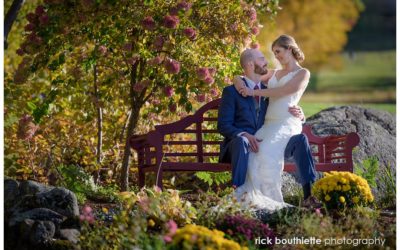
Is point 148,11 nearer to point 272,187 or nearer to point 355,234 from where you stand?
point 272,187

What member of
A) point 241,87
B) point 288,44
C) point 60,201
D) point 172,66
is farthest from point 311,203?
point 60,201

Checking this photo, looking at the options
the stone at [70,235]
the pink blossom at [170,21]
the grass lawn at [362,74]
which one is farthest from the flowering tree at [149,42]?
the grass lawn at [362,74]

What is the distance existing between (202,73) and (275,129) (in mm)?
929

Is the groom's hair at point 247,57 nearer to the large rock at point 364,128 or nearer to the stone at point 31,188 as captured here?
the stone at point 31,188

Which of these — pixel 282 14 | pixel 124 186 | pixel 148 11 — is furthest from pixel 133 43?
pixel 282 14

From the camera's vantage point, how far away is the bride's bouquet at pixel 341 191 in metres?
6.73

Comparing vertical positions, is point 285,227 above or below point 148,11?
below

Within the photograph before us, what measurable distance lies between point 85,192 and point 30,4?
4.98 meters

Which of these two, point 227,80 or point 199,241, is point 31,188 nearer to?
point 199,241

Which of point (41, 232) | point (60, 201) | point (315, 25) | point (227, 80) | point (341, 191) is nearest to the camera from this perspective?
point (41, 232)

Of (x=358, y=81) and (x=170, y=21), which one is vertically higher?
(x=358, y=81)

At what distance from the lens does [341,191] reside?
6746 millimetres

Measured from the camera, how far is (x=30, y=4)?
1219 cm

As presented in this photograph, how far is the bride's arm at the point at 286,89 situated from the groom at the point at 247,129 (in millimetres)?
125
